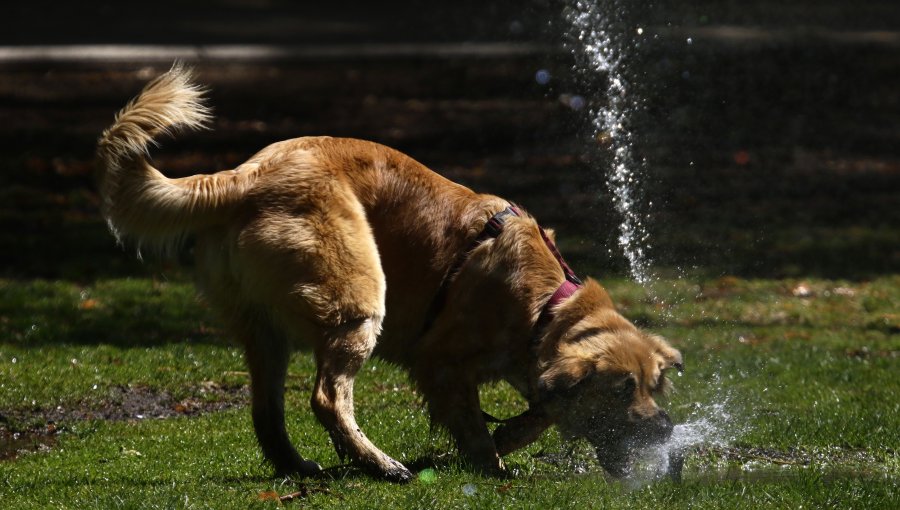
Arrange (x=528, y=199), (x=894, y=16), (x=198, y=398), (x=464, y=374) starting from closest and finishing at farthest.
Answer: (x=464, y=374) < (x=198, y=398) < (x=528, y=199) < (x=894, y=16)

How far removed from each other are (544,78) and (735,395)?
11.5 m

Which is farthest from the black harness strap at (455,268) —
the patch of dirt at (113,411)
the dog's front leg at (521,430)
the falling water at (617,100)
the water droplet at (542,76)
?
the water droplet at (542,76)

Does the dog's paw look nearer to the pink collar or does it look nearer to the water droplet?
the pink collar

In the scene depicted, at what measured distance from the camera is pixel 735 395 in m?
8.04

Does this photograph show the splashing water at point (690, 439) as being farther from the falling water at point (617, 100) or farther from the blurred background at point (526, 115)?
the blurred background at point (526, 115)

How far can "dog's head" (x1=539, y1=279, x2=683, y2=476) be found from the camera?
18.9 feet

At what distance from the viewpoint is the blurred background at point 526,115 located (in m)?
12.8

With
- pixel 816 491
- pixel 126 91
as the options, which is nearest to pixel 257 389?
pixel 816 491

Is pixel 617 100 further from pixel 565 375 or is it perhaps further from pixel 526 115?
pixel 565 375

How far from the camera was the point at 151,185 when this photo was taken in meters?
5.73

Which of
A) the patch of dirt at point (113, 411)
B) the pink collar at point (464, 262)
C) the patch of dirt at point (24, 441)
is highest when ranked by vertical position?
the pink collar at point (464, 262)

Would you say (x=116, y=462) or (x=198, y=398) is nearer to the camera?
(x=116, y=462)

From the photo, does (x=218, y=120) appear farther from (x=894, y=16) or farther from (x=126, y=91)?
(x=894, y=16)

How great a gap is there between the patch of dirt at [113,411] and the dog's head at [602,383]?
268 centimetres
